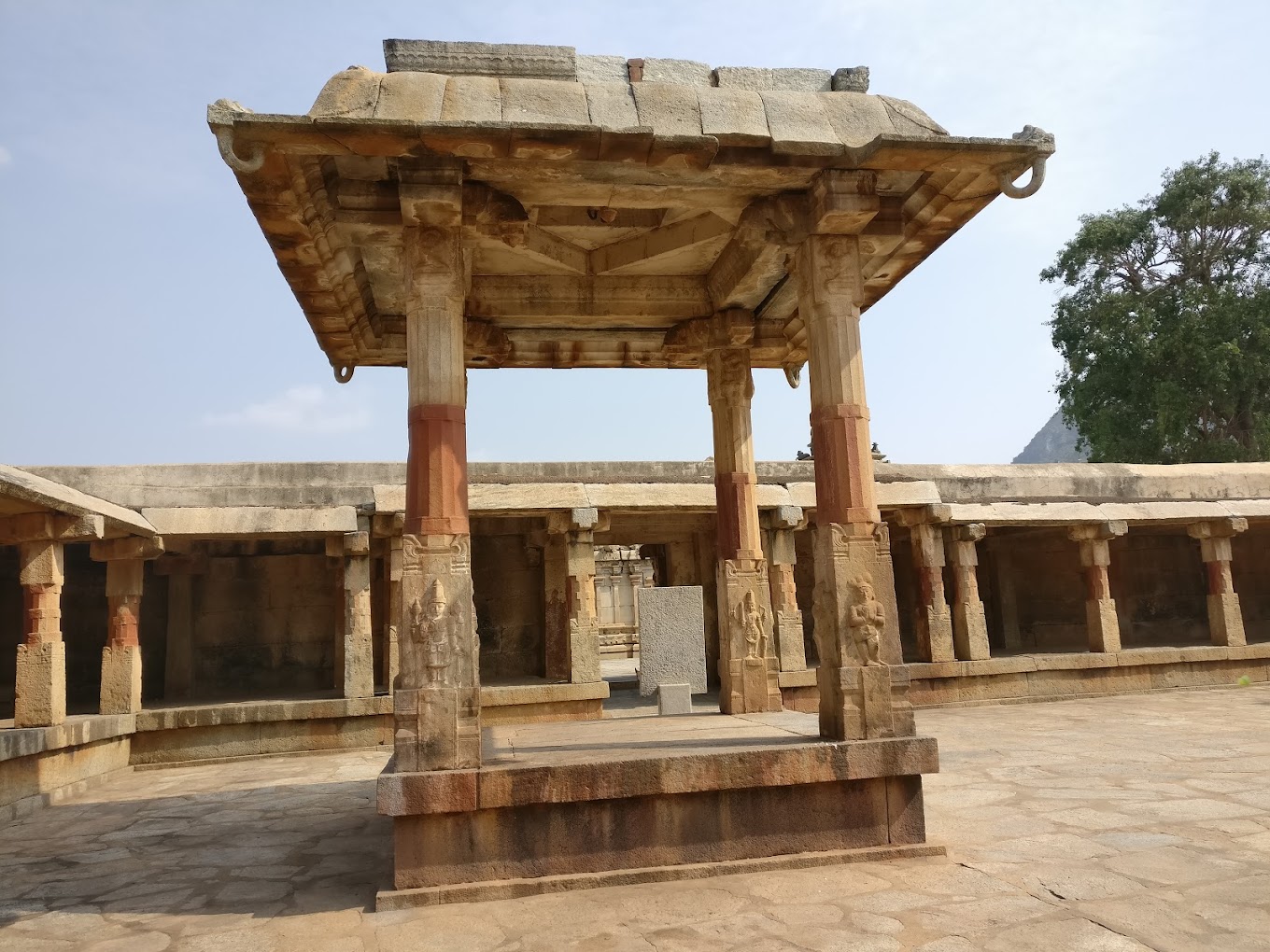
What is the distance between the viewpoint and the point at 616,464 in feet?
45.8

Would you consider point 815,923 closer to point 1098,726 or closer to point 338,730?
point 1098,726

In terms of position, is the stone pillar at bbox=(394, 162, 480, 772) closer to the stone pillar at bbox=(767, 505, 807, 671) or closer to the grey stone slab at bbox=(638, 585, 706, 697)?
the grey stone slab at bbox=(638, 585, 706, 697)

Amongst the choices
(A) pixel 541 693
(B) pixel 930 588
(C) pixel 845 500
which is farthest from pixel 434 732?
(B) pixel 930 588

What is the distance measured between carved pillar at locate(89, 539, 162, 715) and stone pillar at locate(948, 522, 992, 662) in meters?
11.3

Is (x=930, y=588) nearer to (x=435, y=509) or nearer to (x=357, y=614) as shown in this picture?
(x=357, y=614)

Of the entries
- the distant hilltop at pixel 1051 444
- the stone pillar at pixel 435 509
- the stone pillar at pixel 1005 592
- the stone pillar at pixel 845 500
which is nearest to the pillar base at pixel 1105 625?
the stone pillar at pixel 1005 592

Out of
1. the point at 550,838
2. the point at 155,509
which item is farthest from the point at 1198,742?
the point at 155,509

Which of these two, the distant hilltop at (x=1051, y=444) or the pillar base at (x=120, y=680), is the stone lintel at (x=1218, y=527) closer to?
the pillar base at (x=120, y=680)

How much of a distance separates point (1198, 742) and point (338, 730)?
9882 mm

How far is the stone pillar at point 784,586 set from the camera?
1315 centimetres

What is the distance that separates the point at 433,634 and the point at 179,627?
34.9 feet

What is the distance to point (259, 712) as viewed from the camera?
11625 mm

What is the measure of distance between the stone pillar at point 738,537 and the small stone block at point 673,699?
119 centimetres

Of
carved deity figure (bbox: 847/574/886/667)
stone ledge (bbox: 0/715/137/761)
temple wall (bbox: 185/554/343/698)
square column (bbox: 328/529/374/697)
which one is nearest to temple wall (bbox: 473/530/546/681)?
temple wall (bbox: 185/554/343/698)
